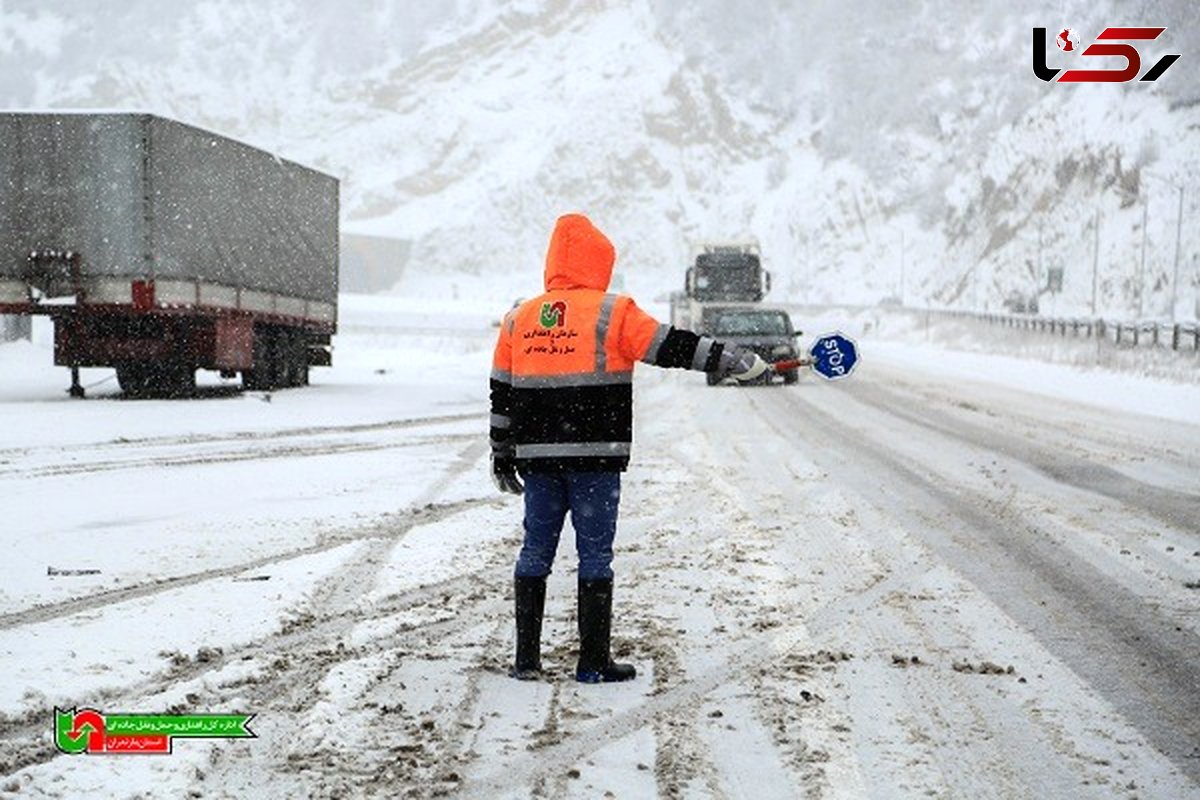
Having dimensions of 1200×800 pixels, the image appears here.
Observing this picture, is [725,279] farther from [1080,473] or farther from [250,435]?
[1080,473]

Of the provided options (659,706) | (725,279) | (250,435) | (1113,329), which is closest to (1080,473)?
(659,706)

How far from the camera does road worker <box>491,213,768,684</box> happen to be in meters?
5.03

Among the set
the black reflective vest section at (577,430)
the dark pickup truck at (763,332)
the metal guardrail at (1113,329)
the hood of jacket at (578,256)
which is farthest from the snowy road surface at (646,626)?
the metal guardrail at (1113,329)

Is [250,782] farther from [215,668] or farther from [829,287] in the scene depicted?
[829,287]

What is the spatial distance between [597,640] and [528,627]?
0.31 meters

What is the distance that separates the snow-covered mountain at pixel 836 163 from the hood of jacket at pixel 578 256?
70.9 metres

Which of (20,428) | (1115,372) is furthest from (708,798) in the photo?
(1115,372)

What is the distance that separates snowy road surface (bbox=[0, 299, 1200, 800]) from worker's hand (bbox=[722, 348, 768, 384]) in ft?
3.96

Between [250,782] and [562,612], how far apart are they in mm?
2511

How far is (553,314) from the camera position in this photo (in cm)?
507

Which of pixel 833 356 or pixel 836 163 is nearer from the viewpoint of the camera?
pixel 833 356

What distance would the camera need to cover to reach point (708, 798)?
376 cm

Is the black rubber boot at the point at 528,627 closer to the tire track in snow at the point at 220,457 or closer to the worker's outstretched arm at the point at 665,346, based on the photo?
the worker's outstretched arm at the point at 665,346

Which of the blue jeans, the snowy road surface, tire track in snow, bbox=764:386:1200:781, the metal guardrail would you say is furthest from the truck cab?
the blue jeans
